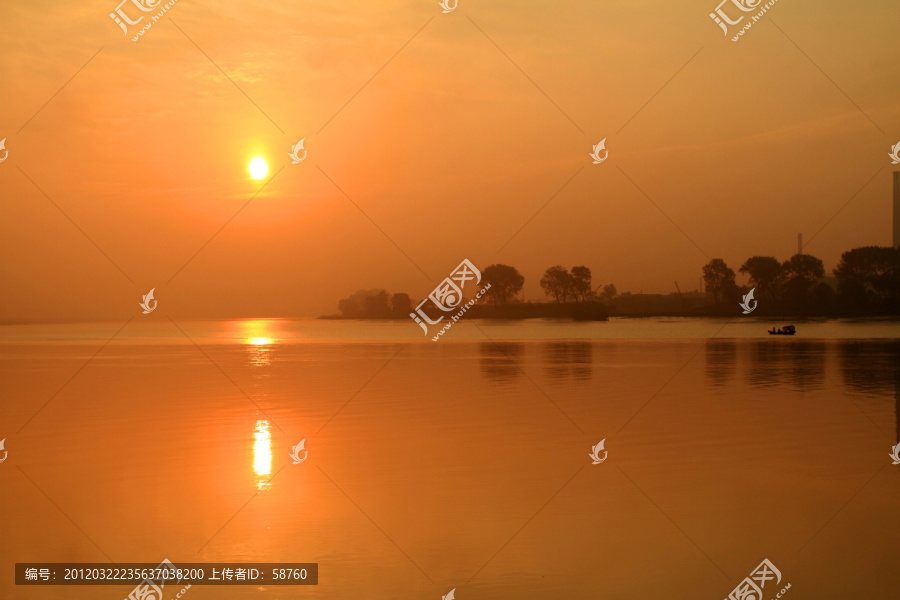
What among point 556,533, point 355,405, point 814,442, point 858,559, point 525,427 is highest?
point 355,405

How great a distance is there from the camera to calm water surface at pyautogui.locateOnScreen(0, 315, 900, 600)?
32.6 ft

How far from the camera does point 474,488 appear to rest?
13672mm

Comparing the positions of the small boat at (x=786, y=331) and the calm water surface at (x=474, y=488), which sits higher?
the small boat at (x=786, y=331)

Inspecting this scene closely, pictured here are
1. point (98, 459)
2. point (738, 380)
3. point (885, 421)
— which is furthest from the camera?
point (738, 380)

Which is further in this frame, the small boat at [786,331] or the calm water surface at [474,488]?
the small boat at [786,331]

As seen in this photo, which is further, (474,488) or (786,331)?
(786,331)

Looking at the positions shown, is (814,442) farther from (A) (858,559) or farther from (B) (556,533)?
(B) (556,533)

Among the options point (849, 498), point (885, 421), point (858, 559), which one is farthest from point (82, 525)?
point (885, 421)

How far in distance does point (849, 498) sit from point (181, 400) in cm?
2032

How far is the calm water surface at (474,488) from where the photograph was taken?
9.92m

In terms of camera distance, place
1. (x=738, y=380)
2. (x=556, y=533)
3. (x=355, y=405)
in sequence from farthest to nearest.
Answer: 1. (x=738, y=380)
2. (x=355, y=405)
3. (x=556, y=533)

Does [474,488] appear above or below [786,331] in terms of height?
below

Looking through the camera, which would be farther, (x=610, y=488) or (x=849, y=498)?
(x=610, y=488)

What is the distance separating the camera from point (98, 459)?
651 inches
